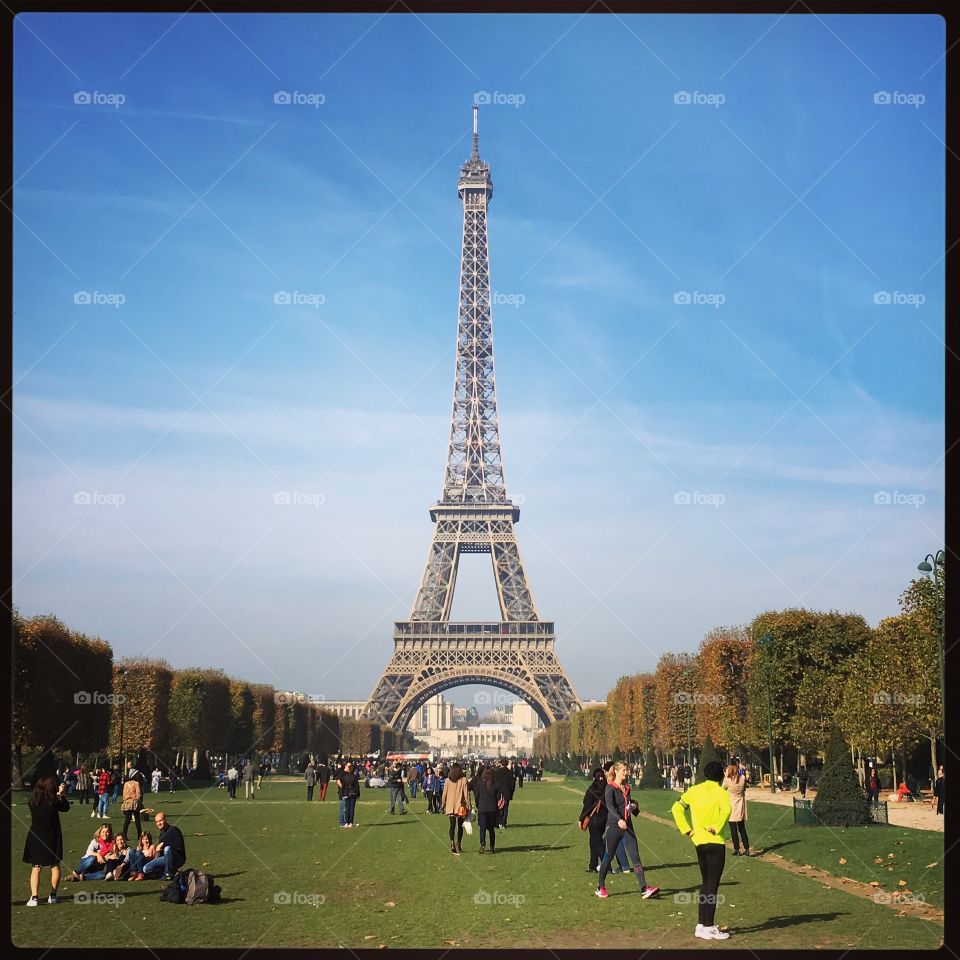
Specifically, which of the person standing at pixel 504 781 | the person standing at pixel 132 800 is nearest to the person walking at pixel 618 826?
the person standing at pixel 504 781

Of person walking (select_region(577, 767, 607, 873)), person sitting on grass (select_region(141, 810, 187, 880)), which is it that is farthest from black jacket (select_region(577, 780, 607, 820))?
person sitting on grass (select_region(141, 810, 187, 880))

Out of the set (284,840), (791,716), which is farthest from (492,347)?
(284,840)

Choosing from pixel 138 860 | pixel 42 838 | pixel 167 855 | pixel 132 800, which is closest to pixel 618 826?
pixel 167 855

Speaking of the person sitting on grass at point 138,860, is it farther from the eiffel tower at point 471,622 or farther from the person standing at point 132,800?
the eiffel tower at point 471,622

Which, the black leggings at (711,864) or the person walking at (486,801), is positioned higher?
the black leggings at (711,864)

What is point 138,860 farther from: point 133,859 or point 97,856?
point 97,856
